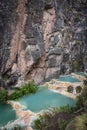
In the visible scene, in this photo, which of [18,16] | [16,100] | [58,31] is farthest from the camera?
[58,31]

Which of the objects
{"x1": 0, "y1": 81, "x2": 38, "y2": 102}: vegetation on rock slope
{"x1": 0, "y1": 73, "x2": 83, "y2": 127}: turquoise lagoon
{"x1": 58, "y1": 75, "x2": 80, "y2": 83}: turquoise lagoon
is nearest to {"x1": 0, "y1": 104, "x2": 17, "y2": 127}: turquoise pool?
{"x1": 0, "y1": 73, "x2": 83, "y2": 127}: turquoise lagoon

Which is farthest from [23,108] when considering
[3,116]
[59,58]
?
[59,58]

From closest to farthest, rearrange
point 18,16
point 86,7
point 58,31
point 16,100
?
point 16,100 < point 18,16 < point 58,31 < point 86,7

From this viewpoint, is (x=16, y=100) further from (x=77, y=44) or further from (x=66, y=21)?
(x=77, y=44)

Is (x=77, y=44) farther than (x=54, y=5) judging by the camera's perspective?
Yes

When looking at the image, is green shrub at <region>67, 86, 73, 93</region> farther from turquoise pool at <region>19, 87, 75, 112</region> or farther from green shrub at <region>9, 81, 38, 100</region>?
green shrub at <region>9, 81, 38, 100</region>

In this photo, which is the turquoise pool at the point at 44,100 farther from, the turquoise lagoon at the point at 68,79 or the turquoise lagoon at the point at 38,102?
the turquoise lagoon at the point at 68,79

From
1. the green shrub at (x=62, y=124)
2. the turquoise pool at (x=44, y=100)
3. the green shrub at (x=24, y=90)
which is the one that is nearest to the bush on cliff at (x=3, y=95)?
the green shrub at (x=24, y=90)
